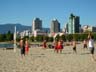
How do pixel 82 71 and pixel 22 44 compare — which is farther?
pixel 22 44

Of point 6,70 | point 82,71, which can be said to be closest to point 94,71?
point 82,71

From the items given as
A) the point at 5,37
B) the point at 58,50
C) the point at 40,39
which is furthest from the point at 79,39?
the point at 58,50

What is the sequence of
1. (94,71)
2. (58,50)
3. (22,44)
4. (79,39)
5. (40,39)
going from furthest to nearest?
(40,39) → (79,39) → (58,50) → (22,44) → (94,71)

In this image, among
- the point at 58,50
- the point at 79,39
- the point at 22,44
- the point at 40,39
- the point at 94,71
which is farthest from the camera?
the point at 40,39

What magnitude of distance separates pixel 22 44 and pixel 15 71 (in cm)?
851

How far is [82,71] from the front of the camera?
42.0 feet

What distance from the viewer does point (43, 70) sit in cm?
1315

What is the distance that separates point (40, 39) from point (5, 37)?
66.8ft

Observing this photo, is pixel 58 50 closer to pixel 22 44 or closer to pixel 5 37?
pixel 22 44

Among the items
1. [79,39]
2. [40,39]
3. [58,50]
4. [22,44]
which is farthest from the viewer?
[40,39]

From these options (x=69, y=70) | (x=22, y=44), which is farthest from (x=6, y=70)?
(x=22, y=44)

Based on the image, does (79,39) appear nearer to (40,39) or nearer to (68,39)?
(68,39)

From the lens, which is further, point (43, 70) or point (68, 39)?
point (68, 39)

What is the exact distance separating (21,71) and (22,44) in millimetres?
8571
